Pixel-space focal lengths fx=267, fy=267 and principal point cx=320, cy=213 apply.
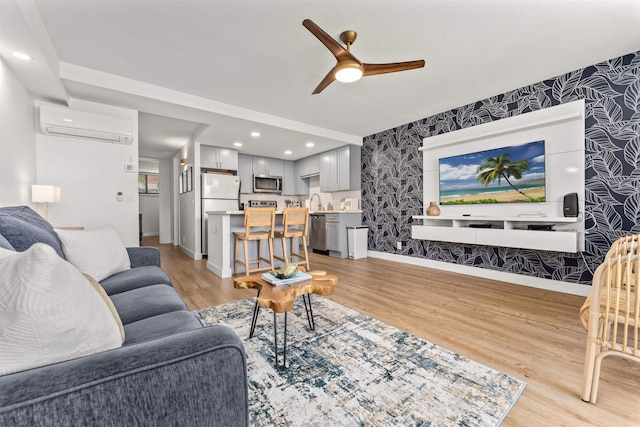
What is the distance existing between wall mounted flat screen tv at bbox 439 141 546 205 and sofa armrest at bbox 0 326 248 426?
155 inches

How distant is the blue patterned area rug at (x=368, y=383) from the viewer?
1258 millimetres

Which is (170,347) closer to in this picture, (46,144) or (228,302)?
(228,302)

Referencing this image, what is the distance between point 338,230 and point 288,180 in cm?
253

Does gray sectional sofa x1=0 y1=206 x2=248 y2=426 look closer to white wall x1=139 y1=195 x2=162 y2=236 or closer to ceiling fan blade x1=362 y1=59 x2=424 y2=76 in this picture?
ceiling fan blade x1=362 y1=59 x2=424 y2=76

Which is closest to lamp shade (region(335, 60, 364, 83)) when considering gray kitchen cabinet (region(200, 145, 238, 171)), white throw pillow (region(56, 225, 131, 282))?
white throw pillow (region(56, 225, 131, 282))

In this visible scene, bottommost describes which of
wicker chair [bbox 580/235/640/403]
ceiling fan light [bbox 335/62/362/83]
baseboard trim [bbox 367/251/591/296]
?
baseboard trim [bbox 367/251/591/296]

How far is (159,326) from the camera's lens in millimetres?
1120

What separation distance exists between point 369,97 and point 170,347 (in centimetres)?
373

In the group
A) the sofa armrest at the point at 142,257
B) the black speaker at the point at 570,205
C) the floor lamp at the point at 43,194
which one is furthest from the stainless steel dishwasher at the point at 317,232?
the floor lamp at the point at 43,194

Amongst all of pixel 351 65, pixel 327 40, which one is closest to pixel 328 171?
pixel 351 65

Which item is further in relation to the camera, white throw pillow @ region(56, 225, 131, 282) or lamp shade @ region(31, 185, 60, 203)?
lamp shade @ region(31, 185, 60, 203)

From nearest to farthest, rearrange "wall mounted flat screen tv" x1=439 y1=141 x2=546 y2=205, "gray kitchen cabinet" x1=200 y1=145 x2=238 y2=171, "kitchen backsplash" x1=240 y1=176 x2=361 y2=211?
"wall mounted flat screen tv" x1=439 y1=141 x2=546 y2=205
"gray kitchen cabinet" x1=200 y1=145 x2=238 y2=171
"kitchen backsplash" x1=240 y1=176 x2=361 y2=211

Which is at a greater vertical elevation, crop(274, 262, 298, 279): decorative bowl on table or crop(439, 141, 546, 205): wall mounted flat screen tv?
crop(439, 141, 546, 205): wall mounted flat screen tv

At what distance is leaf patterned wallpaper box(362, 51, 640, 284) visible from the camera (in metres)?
2.71
